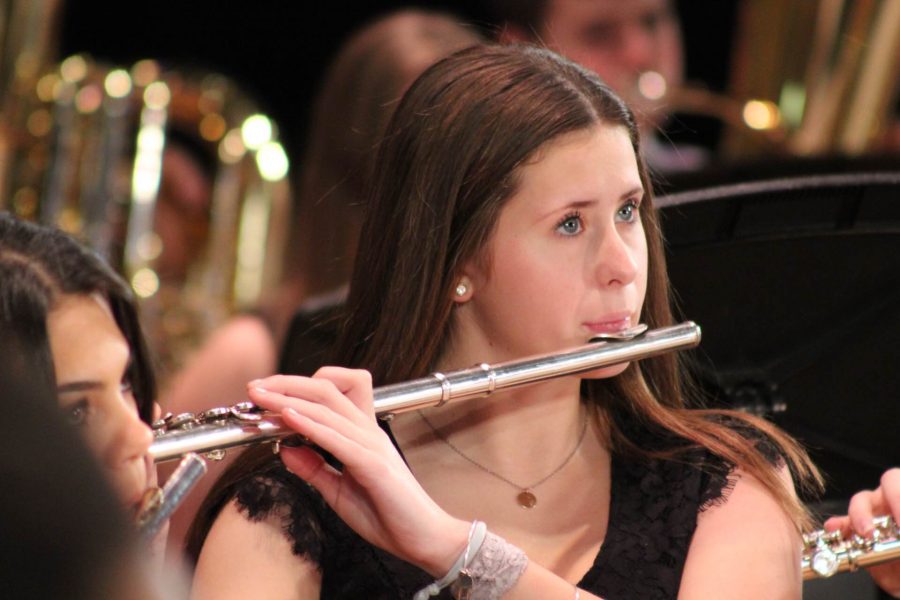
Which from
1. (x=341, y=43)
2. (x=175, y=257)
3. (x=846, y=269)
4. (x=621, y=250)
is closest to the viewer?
(x=621, y=250)

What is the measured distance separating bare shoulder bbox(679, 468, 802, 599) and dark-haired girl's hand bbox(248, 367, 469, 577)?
0.88 ft

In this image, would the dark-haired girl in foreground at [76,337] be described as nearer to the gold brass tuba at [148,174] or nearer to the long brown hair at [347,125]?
the long brown hair at [347,125]

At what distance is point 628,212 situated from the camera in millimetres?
1373

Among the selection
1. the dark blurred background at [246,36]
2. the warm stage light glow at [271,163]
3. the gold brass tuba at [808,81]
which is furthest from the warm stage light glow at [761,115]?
the warm stage light glow at [271,163]

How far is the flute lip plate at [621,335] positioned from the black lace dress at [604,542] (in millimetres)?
195

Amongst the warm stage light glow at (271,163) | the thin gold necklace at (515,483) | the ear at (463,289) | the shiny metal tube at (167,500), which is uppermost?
the warm stage light glow at (271,163)

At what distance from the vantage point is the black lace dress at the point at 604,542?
1.34 meters

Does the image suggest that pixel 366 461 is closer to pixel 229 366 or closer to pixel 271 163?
pixel 229 366

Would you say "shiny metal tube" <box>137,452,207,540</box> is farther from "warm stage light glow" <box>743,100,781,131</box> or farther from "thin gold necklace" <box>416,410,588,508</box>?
"warm stage light glow" <box>743,100,781,131</box>

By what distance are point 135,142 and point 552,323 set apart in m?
1.69

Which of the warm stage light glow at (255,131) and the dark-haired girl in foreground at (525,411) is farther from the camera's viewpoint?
the warm stage light glow at (255,131)

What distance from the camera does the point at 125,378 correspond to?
122 cm

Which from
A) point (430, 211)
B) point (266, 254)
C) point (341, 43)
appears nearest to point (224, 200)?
point (266, 254)

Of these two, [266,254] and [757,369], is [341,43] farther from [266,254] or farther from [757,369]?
[757,369]
